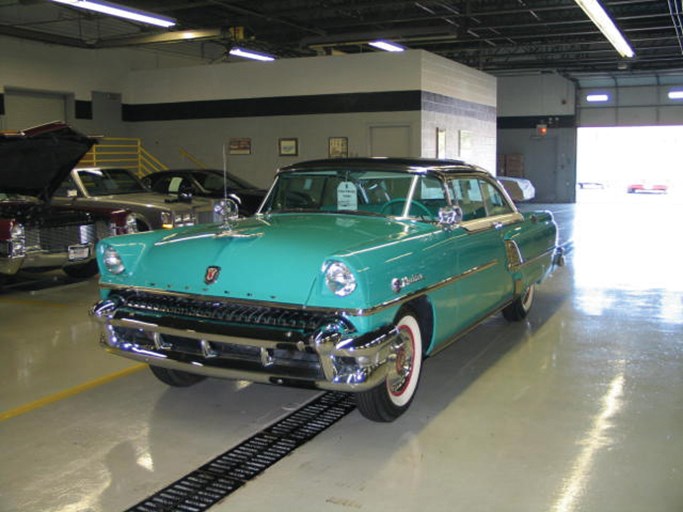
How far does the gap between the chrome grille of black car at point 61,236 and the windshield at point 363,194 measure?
3.82 metres

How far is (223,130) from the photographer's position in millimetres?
18328

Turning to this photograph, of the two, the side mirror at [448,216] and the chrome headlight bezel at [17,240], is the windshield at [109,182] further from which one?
the side mirror at [448,216]

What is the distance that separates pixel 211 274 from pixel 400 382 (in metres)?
1.30

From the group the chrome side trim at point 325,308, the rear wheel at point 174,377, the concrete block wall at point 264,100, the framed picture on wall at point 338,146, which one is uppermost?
the concrete block wall at point 264,100

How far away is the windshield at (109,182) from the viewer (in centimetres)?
996

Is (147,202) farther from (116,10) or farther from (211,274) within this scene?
(211,274)

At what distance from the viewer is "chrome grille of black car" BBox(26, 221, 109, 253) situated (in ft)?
25.3

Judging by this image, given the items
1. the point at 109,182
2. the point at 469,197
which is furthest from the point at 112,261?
the point at 109,182

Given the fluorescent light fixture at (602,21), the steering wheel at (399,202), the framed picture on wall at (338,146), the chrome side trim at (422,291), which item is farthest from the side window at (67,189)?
the fluorescent light fixture at (602,21)

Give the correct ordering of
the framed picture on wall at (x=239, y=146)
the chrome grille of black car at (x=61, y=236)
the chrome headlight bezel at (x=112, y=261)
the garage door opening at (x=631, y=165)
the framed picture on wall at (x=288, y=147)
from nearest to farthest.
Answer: the chrome headlight bezel at (x=112, y=261), the chrome grille of black car at (x=61, y=236), the framed picture on wall at (x=288, y=147), the framed picture on wall at (x=239, y=146), the garage door opening at (x=631, y=165)

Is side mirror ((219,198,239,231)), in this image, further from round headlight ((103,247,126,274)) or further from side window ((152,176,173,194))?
side window ((152,176,173,194))

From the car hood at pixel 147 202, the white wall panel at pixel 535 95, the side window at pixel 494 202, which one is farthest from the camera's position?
the white wall panel at pixel 535 95

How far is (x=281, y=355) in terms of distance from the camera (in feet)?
11.5

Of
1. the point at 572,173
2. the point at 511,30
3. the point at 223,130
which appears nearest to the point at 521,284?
the point at 223,130
